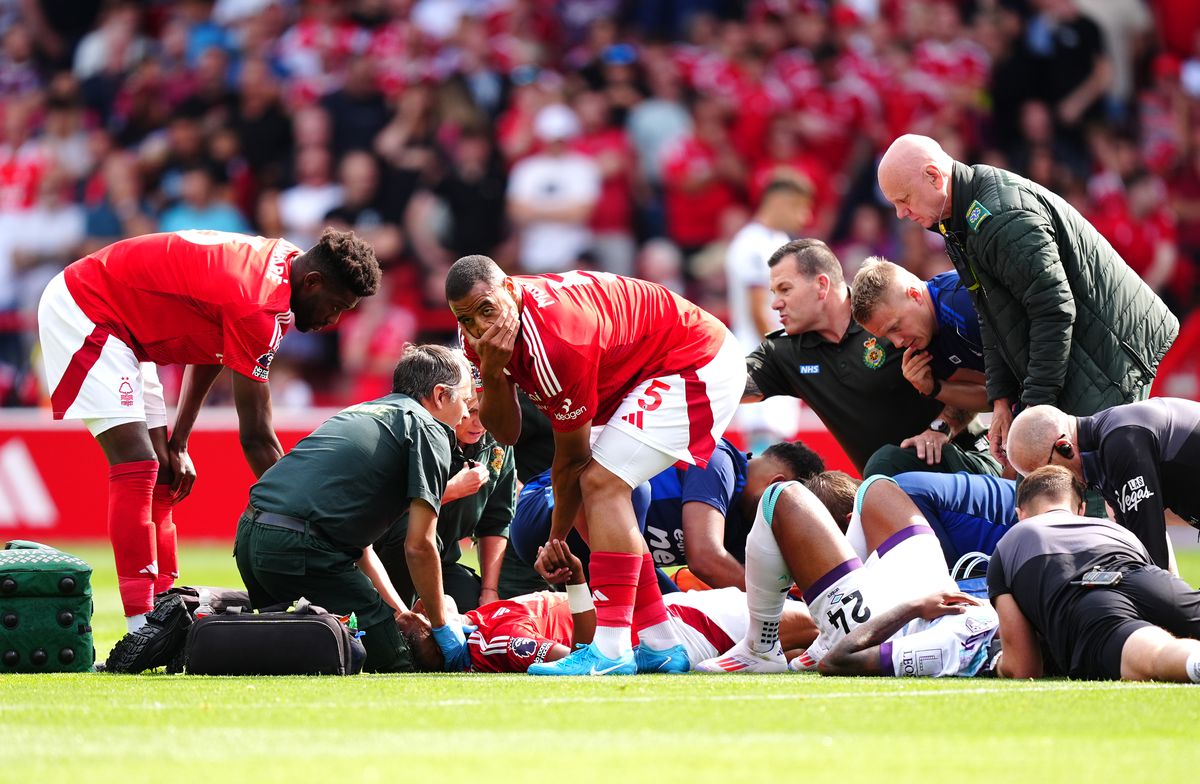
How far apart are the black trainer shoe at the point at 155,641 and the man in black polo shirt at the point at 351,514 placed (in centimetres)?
39

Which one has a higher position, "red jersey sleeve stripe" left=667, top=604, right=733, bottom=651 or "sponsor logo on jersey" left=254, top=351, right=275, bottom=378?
"sponsor logo on jersey" left=254, top=351, right=275, bottom=378

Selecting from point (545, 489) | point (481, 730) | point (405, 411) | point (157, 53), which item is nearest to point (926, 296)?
point (545, 489)

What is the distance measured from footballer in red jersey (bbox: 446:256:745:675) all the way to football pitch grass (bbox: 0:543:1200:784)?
1.94 ft

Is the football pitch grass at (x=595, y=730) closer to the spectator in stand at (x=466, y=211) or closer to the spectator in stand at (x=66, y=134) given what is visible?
the spectator in stand at (x=466, y=211)

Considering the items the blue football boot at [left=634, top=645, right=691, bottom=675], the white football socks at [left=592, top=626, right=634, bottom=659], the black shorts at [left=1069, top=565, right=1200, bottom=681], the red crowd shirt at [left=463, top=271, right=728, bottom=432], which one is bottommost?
the blue football boot at [left=634, top=645, right=691, bottom=675]

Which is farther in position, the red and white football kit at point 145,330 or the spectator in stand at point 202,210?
the spectator in stand at point 202,210

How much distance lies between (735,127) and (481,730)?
13.4 meters

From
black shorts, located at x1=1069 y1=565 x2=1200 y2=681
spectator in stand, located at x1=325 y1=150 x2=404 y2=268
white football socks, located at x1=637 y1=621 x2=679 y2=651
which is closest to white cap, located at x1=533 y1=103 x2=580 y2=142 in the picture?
spectator in stand, located at x1=325 y1=150 x2=404 y2=268

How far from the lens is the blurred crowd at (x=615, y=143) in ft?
56.1

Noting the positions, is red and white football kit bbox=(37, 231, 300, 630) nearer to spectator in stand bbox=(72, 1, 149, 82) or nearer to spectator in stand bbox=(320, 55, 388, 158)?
spectator in stand bbox=(320, 55, 388, 158)

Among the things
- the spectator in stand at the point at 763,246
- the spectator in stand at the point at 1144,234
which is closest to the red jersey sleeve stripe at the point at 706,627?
the spectator in stand at the point at 763,246

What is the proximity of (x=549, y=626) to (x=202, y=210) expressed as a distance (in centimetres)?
1183

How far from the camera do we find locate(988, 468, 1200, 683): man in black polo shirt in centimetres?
608

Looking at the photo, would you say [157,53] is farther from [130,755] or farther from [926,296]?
[130,755]
